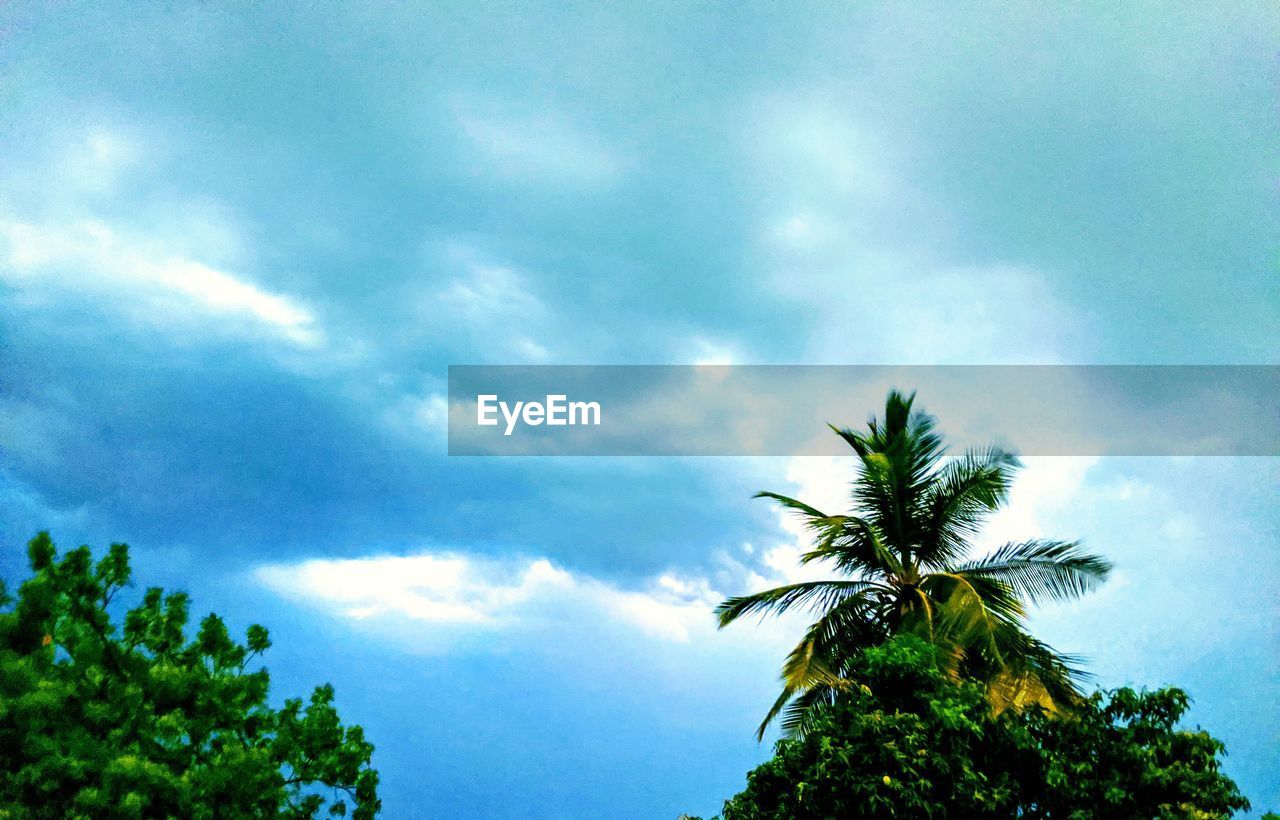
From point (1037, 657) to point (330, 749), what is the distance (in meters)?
12.5

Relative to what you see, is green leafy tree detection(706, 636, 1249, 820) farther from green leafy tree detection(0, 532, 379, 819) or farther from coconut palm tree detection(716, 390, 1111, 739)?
green leafy tree detection(0, 532, 379, 819)

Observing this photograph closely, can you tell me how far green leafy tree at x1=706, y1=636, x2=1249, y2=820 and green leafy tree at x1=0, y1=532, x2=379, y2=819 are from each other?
7345 millimetres

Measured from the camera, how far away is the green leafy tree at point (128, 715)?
1073cm

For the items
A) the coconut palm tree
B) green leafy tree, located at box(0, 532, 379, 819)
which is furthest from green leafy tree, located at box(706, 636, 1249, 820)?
green leafy tree, located at box(0, 532, 379, 819)

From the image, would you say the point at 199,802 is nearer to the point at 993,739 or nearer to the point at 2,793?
the point at 2,793

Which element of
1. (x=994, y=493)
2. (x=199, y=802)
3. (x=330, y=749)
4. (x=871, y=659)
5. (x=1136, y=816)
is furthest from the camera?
(x=330, y=749)

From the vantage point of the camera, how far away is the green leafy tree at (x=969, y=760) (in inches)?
374

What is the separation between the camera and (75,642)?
1255 centimetres

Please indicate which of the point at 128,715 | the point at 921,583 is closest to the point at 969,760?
the point at 921,583

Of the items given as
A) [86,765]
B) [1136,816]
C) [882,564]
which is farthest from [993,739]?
[86,765]

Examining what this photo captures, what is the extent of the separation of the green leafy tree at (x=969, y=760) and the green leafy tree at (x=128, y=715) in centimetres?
735

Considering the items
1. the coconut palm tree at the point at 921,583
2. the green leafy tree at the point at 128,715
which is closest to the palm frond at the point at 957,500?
the coconut palm tree at the point at 921,583

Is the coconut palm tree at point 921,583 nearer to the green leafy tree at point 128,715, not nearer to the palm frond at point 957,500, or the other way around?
the palm frond at point 957,500

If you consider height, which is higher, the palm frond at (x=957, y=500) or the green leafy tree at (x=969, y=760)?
the palm frond at (x=957, y=500)
